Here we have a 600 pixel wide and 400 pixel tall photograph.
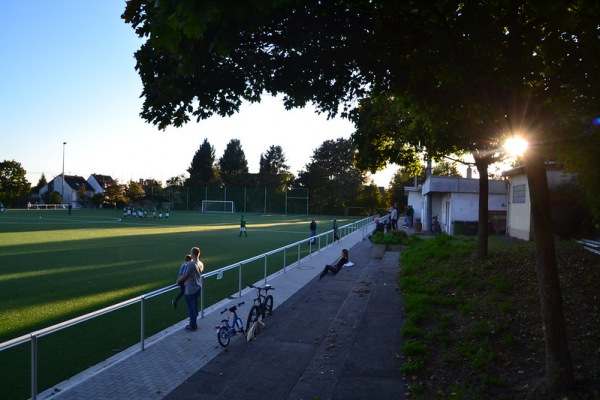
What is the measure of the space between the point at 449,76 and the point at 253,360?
15.9ft

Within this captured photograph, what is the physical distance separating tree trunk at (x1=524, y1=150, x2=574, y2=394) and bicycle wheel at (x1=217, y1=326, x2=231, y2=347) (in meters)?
Result: 4.52

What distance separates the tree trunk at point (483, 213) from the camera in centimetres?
1324

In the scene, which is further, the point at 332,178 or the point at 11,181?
the point at 332,178

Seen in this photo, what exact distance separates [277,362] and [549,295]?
373 cm

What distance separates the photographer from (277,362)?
707cm

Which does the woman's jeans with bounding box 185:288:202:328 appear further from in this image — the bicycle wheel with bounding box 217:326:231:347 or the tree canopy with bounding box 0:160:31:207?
the tree canopy with bounding box 0:160:31:207

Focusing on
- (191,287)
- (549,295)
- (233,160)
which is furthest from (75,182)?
(549,295)

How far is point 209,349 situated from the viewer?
7.68 metres

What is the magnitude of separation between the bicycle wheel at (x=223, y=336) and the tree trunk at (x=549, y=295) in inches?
178

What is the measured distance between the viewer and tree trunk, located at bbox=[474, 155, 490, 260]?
1324cm

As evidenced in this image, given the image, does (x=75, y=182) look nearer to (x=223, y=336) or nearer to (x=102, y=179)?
(x=102, y=179)

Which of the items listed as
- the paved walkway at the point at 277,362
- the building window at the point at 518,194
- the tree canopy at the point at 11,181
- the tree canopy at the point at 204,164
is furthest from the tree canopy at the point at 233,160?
the paved walkway at the point at 277,362

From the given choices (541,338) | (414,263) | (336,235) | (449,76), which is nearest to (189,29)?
(449,76)

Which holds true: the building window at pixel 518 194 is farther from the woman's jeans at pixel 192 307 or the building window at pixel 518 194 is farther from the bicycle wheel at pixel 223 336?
the bicycle wheel at pixel 223 336
